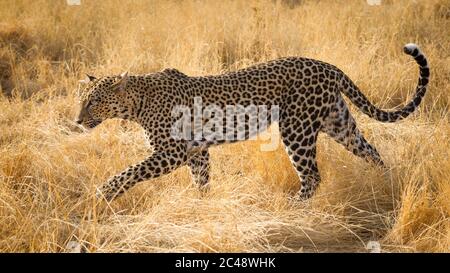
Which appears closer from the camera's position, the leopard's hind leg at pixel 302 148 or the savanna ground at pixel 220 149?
the savanna ground at pixel 220 149

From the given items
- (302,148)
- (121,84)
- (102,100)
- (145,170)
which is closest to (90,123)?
(102,100)

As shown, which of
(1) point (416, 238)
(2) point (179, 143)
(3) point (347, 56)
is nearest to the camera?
(1) point (416, 238)

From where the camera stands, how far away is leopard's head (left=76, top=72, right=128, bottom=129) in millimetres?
6695

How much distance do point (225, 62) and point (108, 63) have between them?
2.03 m

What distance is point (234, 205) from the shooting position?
627cm

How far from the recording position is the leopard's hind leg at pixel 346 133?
7305 millimetres

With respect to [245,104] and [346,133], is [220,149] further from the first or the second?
[346,133]

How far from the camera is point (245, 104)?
700cm

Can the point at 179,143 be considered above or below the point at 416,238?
above

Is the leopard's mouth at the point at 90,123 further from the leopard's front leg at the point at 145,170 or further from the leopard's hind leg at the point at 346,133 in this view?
the leopard's hind leg at the point at 346,133

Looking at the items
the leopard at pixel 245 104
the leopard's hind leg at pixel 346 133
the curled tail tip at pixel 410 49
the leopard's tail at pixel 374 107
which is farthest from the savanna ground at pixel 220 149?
the curled tail tip at pixel 410 49

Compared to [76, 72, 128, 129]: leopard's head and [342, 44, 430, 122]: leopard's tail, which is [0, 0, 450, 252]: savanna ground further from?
[76, 72, 128, 129]: leopard's head
